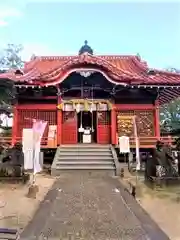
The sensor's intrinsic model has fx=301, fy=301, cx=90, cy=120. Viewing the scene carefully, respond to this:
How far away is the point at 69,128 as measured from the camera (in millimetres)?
17953

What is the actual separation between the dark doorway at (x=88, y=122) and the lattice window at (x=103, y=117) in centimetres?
119

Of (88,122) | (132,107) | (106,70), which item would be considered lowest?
(88,122)

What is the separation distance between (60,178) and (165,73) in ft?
32.9

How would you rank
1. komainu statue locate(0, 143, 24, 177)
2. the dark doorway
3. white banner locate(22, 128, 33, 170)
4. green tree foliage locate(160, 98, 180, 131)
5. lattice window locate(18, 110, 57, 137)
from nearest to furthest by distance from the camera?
1. white banner locate(22, 128, 33, 170)
2. komainu statue locate(0, 143, 24, 177)
3. lattice window locate(18, 110, 57, 137)
4. the dark doorway
5. green tree foliage locate(160, 98, 180, 131)

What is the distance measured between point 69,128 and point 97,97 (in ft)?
8.24

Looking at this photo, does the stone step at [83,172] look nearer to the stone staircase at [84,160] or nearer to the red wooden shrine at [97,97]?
the stone staircase at [84,160]

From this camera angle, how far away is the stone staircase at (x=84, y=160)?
13578 mm

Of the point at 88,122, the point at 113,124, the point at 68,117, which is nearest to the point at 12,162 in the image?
the point at 68,117

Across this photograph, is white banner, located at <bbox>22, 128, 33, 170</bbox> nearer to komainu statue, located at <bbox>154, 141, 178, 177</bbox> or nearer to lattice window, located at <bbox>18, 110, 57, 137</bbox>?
komainu statue, located at <bbox>154, 141, 178, 177</bbox>

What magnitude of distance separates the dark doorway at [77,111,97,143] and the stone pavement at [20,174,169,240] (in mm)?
10030

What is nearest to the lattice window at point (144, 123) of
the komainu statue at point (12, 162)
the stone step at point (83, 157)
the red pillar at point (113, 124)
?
the red pillar at point (113, 124)

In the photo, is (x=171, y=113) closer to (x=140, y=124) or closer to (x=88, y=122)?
(x=88, y=122)

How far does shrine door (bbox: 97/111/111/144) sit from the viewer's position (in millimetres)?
17875

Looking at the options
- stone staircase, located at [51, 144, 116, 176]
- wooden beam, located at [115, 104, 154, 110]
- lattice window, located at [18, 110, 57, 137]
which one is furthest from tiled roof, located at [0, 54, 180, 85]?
stone staircase, located at [51, 144, 116, 176]
